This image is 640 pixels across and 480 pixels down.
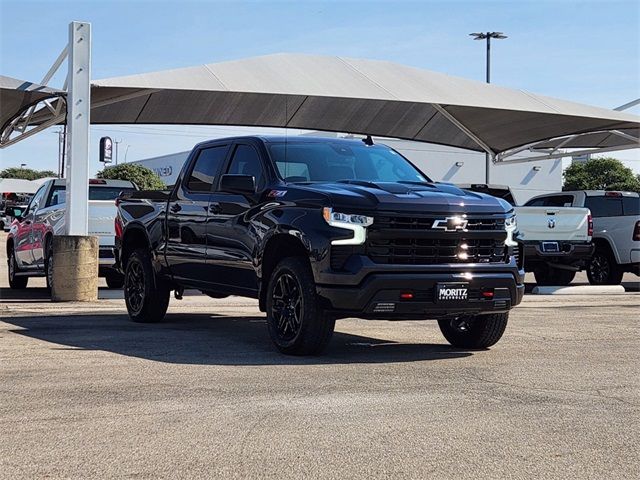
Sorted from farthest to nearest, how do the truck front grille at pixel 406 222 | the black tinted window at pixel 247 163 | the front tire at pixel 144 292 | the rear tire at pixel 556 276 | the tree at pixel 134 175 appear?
1. the tree at pixel 134 175
2. the rear tire at pixel 556 276
3. the front tire at pixel 144 292
4. the black tinted window at pixel 247 163
5. the truck front grille at pixel 406 222

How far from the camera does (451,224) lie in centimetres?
812

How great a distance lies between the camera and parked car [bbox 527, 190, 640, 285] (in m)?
18.8

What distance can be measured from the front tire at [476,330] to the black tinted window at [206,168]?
A: 2691 mm

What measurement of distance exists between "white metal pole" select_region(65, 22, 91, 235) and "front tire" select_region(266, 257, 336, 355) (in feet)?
20.4

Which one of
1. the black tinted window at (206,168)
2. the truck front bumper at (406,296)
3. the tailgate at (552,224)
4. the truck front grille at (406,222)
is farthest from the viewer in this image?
the tailgate at (552,224)

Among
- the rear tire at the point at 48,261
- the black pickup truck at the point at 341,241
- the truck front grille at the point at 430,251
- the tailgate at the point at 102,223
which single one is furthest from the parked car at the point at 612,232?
the truck front grille at the point at 430,251

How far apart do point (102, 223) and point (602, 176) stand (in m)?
59.1

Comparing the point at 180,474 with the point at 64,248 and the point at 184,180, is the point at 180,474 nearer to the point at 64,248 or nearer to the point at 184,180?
the point at 184,180

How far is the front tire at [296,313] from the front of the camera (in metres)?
8.05

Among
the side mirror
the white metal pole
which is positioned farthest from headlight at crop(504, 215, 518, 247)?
the white metal pole

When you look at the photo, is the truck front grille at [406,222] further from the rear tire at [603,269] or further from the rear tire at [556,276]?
the rear tire at [603,269]

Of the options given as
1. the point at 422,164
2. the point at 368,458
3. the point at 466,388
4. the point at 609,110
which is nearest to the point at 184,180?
the point at 466,388

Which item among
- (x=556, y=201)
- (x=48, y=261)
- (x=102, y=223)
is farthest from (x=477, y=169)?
(x=48, y=261)

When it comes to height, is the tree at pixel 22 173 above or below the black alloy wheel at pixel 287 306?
above
